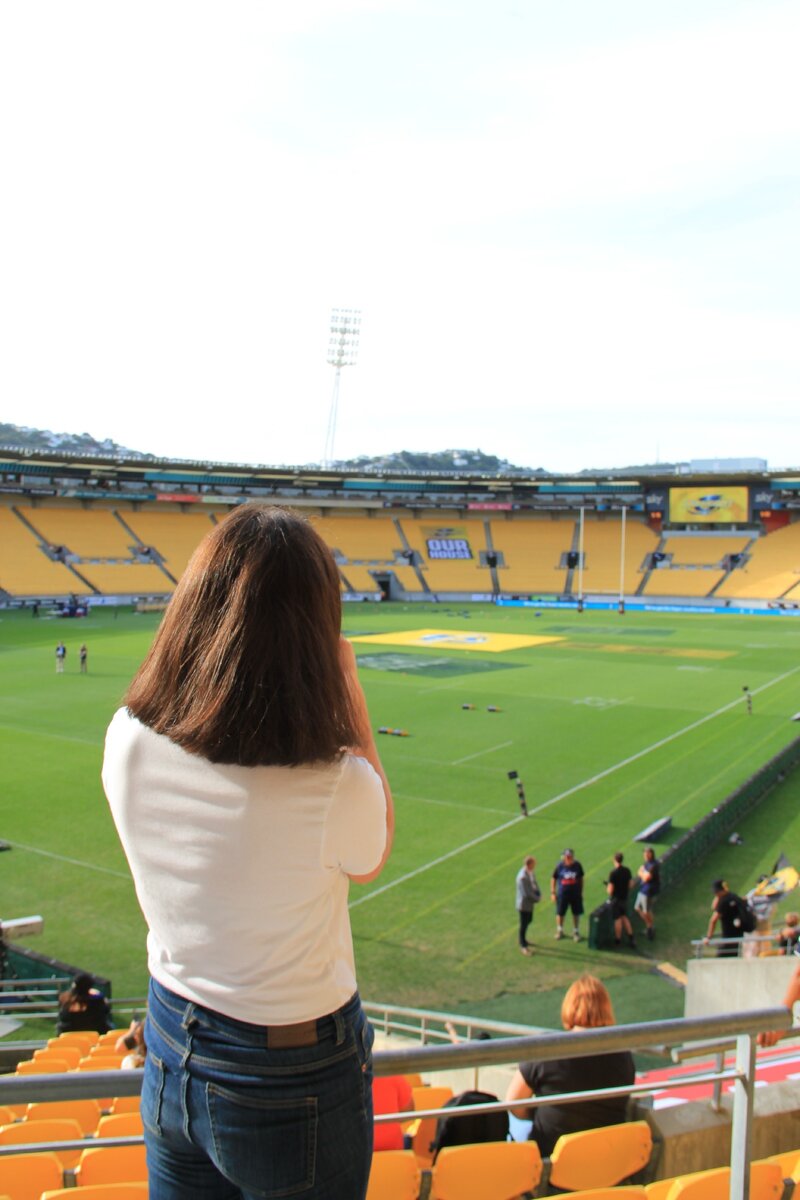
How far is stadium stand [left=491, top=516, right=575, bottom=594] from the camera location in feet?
245

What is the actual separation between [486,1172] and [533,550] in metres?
76.6

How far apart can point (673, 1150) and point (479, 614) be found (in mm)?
57857

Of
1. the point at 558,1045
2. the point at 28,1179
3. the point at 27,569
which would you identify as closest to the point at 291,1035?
the point at 558,1045

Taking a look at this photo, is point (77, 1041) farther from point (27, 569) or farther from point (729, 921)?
point (27, 569)

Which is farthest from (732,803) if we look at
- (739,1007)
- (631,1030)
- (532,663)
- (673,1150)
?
(532,663)

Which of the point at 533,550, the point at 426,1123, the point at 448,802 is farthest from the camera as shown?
the point at 533,550

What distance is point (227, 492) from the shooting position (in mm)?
75250

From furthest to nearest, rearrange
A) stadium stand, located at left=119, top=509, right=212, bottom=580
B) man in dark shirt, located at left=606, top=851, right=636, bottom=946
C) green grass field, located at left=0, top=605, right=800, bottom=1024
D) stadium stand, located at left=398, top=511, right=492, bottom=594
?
stadium stand, located at left=398, top=511, right=492, bottom=594 < stadium stand, located at left=119, top=509, right=212, bottom=580 < man in dark shirt, located at left=606, top=851, right=636, bottom=946 < green grass field, located at left=0, top=605, right=800, bottom=1024

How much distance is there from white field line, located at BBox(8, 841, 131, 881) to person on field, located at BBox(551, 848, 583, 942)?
6.54 meters

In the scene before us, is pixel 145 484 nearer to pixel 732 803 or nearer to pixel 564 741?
pixel 564 741

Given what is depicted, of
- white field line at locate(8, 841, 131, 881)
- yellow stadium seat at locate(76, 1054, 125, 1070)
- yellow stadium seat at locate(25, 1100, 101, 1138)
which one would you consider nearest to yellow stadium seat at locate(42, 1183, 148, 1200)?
yellow stadium seat at locate(25, 1100, 101, 1138)

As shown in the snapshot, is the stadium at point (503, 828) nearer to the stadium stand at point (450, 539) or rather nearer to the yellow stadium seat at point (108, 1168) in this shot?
the yellow stadium seat at point (108, 1168)

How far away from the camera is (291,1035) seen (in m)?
1.79

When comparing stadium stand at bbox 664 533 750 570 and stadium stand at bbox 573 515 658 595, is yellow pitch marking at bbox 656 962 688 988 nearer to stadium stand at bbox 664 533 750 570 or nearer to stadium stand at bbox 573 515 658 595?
stadium stand at bbox 573 515 658 595
